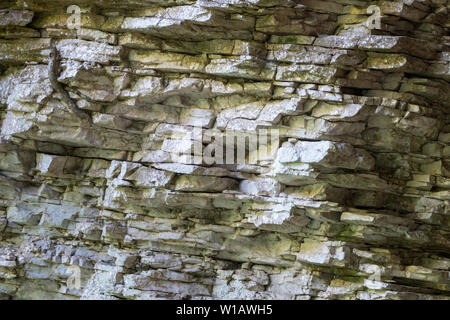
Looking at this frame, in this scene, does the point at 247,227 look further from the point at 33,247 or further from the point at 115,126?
the point at 33,247

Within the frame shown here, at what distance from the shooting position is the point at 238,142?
39.1ft

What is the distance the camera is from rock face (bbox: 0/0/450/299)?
11383 millimetres

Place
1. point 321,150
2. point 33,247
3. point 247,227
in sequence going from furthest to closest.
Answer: point 33,247 < point 247,227 < point 321,150

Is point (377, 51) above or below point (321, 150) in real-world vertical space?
above

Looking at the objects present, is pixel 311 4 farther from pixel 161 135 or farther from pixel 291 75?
pixel 161 135

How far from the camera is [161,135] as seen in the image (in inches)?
480

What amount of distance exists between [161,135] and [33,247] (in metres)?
3.50

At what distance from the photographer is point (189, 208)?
12.2m

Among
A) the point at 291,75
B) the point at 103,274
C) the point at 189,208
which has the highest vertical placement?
the point at 291,75

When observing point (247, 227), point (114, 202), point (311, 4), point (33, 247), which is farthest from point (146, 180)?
point (311, 4)

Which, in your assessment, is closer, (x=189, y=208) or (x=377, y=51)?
(x=377, y=51)

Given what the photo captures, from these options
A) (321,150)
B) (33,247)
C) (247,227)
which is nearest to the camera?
(321,150)

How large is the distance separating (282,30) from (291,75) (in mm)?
854

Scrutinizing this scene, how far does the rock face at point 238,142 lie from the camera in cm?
1138
